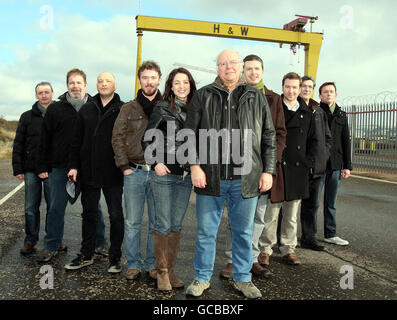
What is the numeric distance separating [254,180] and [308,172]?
135 cm

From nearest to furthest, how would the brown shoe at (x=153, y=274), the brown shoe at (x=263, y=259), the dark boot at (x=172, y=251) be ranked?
the dark boot at (x=172, y=251)
the brown shoe at (x=153, y=274)
the brown shoe at (x=263, y=259)

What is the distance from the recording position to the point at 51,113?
3971 millimetres

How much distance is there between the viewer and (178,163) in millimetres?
3168

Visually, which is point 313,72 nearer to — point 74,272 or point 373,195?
point 373,195

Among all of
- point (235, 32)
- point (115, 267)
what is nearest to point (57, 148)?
point (115, 267)

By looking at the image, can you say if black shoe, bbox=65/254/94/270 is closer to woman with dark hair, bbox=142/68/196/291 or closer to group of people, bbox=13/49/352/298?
group of people, bbox=13/49/352/298

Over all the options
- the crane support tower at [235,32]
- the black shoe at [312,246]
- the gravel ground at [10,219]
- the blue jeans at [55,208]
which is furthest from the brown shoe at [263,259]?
the crane support tower at [235,32]

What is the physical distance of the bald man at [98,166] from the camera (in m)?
3.54

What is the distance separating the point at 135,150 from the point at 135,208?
0.54 metres

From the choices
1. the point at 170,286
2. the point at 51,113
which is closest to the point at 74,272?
the point at 170,286

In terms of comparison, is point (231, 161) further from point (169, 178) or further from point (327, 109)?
point (327, 109)

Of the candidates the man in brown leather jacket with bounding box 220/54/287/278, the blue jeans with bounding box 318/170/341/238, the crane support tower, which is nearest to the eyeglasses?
the man in brown leather jacket with bounding box 220/54/287/278

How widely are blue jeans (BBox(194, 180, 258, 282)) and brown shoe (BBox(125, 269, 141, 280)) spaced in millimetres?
619

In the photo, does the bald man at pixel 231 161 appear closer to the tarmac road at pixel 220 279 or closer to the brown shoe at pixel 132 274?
the tarmac road at pixel 220 279
